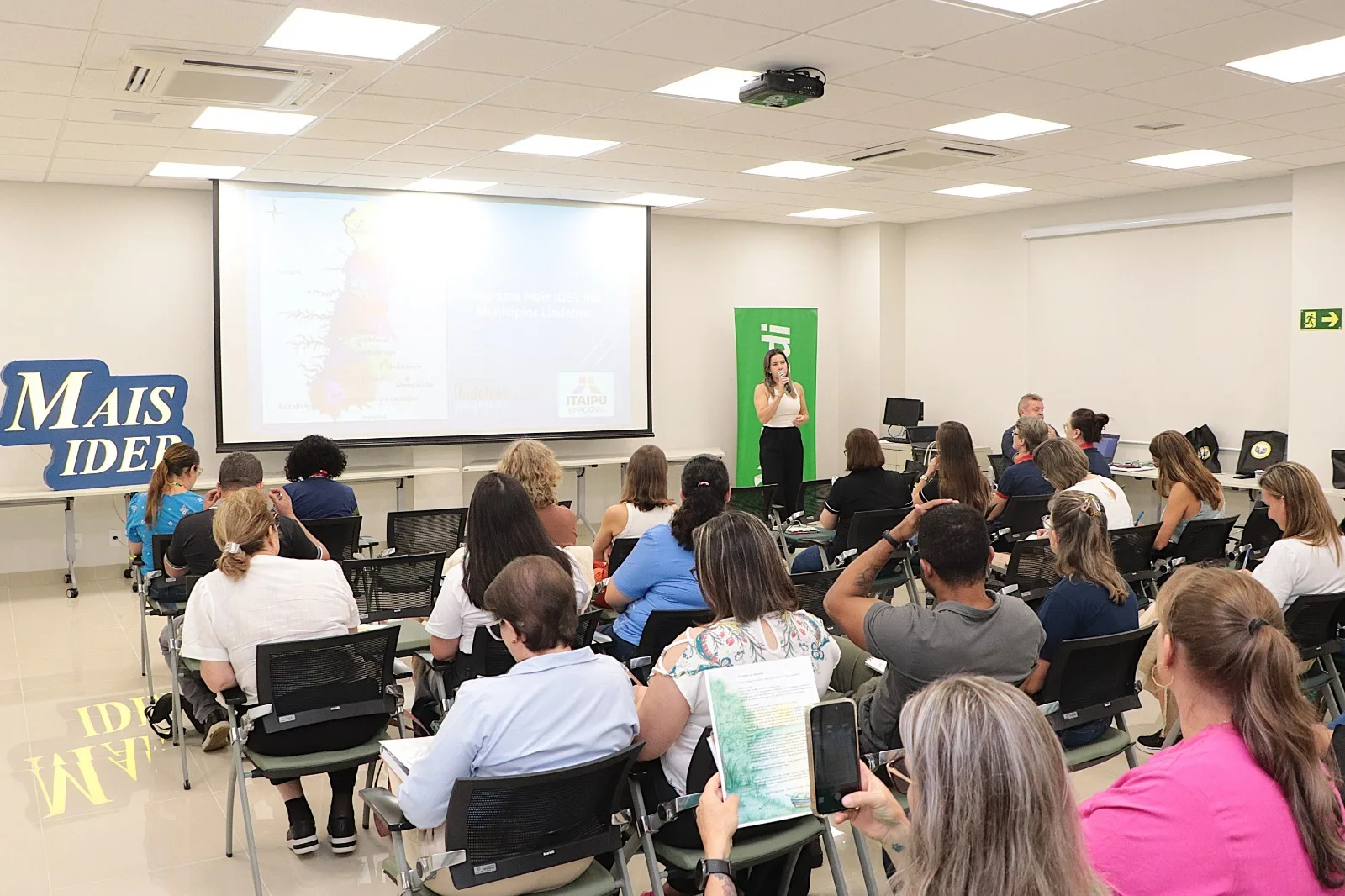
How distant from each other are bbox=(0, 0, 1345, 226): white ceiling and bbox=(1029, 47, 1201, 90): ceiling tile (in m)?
0.02

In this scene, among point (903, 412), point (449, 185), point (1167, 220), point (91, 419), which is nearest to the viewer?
point (91, 419)

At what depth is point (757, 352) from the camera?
11648mm

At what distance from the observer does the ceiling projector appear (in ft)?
A: 17.1

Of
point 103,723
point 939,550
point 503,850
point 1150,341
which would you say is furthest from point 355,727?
point 1150,341

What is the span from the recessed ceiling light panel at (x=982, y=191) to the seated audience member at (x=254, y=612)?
7.18 metres

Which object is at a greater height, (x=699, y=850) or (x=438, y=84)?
(x=438, y=84)

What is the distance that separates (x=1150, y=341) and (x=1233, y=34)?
549 cm

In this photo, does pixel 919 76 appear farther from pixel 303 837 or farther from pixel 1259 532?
pixel 303 837

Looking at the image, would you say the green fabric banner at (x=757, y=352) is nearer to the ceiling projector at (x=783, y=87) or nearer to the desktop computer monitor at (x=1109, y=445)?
the desktop computer monitor at (x=1109, y=445)

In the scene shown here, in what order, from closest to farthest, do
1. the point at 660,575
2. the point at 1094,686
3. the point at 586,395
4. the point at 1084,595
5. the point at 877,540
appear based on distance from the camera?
the point at 1094,686
the point at 1084,595
the point at 660,575
the point at 877,540
the point at 586,395

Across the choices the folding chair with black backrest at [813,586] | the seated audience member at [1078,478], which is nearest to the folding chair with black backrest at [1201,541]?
the seated audience member at [1078,478]

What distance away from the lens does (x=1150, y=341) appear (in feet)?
32.6

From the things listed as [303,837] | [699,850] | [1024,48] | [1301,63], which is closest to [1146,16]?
[1024,48]

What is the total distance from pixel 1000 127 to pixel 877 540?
9.15 feet
